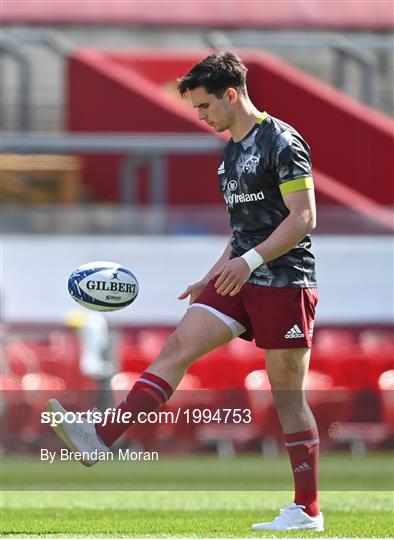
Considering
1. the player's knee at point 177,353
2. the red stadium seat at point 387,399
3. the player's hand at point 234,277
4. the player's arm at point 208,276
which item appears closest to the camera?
the player's hand at point 234,277

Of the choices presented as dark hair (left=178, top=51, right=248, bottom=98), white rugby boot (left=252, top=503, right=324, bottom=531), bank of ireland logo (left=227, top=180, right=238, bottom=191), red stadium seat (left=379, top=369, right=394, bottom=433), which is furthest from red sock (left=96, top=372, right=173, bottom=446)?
red stadium seat (left=379, top=369, right=394, bottom=433)

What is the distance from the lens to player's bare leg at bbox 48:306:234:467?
17.6 feet

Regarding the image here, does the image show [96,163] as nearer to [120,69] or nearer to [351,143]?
[120,69]

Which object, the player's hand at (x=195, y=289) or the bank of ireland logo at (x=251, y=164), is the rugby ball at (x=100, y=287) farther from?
the bank of ireland logo at (x=251, y=164)

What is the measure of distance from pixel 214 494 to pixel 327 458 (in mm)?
3244

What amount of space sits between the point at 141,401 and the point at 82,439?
0.28 meters

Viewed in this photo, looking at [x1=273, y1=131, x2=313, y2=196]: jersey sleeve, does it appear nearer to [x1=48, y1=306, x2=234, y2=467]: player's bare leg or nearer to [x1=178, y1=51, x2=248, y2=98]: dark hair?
[x1=178, y1=51, x2=248, y2=98]: dark hair

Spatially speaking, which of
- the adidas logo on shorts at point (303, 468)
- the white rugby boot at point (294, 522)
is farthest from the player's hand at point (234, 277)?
the white rugby boot at point (294, 522)

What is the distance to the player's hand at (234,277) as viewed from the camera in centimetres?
521

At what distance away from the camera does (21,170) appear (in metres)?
15.8

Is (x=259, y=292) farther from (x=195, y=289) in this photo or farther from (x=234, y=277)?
(x=195, y=289)

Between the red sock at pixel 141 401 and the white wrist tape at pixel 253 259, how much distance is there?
1.94 ft

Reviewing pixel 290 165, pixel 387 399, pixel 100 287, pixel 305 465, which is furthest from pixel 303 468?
pixel 387 399

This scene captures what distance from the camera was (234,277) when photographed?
5211 mm
